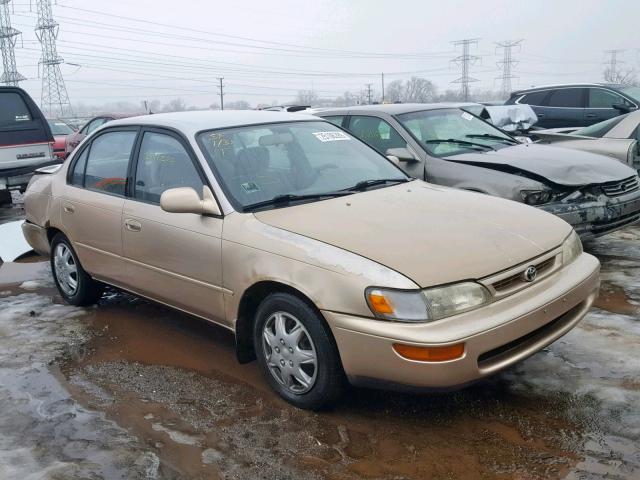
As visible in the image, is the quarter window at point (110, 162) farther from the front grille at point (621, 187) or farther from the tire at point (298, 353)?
the front grille at point (621, 187)

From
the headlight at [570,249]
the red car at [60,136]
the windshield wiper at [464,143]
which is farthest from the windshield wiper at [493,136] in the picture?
the red car at [60,136]

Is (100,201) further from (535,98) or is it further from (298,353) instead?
(535,98)

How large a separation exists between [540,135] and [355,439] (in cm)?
617

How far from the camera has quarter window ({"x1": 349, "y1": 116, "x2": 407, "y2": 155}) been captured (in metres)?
6.65

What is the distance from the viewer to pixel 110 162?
16.0 ft

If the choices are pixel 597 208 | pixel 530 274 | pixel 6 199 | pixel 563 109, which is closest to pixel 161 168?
pixel 530 274

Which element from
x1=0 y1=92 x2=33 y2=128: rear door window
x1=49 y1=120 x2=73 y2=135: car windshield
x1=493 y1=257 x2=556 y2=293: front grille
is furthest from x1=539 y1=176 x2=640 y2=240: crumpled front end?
x1=49 y1=120 x2=73 y2=135: car windshield

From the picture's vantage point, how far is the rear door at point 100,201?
15.2ft

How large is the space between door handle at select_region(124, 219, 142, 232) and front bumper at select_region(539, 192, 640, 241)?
3.37m

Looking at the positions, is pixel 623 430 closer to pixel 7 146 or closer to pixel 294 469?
pixel 294 469

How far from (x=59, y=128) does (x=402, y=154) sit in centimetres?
1610

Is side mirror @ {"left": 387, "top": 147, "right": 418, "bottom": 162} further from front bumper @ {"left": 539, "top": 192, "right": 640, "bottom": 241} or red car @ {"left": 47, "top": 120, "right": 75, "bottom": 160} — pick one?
red car @ {"left": 47, "top": 120, "right": 75, "bottom": 160}

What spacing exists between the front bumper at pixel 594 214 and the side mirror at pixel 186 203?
3.11 meters

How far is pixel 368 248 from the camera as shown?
3.21 meters
